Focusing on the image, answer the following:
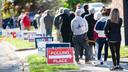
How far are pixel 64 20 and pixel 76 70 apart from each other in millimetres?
3625

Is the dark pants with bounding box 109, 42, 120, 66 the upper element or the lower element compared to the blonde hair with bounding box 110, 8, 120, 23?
lower

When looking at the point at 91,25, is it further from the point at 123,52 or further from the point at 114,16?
the point at 114,16

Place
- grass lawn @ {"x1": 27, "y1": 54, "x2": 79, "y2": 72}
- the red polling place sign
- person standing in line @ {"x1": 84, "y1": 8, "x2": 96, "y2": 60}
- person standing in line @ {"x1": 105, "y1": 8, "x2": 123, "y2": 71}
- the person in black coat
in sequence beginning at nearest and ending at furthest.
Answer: person standing in line @ {"x1": 105, "y1": 8, "x2": 123, "y2": 71}
the red polling place sign
grass lawn @ {"x1": 27, "y1": 54, "x2": 79, "y2": 72}
person standing in line @ {"x1": 84, "y1": 8, "x2": 96, "y2": 60}
the person in black coat

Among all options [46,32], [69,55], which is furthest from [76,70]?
[46,32]

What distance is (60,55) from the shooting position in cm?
1780

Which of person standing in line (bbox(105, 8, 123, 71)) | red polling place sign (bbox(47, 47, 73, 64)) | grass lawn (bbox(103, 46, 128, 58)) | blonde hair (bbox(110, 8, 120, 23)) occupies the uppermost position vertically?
blonde hair (bbox(110, 8, 120, 23))

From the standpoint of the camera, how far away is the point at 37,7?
68875mm

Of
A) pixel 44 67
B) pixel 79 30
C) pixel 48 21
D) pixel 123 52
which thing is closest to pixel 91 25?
pixel 79 30

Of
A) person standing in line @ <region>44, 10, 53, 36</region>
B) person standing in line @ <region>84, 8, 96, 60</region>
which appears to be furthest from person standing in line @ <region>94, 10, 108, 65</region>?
person standing in line @ <region>44, 10, 53, 36</region>

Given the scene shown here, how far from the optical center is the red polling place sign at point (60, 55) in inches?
699

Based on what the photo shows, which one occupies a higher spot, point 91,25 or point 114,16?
point 114,16

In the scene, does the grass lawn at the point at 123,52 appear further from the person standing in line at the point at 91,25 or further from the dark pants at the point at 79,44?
the dark pants at the point at 79,44

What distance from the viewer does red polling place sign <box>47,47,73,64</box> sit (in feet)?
58.2

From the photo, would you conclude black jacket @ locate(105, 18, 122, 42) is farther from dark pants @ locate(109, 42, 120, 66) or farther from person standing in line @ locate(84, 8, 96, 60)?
person standing in line @ locate(84, 8, 96, 60)
